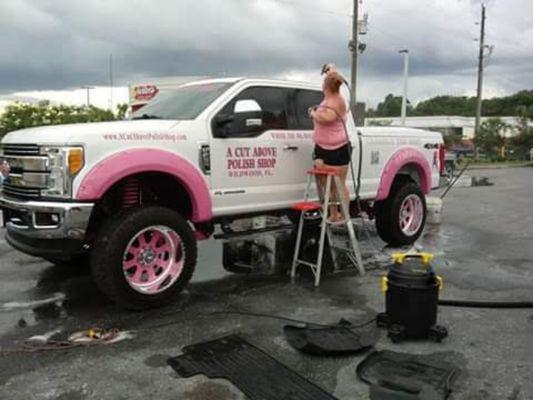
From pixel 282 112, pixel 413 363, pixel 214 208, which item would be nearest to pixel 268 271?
pixel 214 208

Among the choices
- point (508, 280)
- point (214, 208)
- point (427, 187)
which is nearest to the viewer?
point (214, 208)

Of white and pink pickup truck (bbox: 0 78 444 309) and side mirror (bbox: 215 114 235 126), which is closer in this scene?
white and pink pickup truck (bbox: 0 78 444 309)

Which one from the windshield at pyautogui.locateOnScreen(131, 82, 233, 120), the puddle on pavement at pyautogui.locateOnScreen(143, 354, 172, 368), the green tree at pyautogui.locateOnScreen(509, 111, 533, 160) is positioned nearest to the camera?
the puddle on pavement at pyautogui.locateOnScreen(143, 354, 172, 368)

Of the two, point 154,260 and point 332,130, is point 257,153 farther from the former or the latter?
point 154,260

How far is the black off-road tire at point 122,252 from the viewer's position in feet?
16.4

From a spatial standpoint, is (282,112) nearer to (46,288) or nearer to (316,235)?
(316,235)

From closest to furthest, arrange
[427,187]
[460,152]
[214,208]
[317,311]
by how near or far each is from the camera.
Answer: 1. [317,311]
2. [214,208]
3. [427,187]
4. [460,152]

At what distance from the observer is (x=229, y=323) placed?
→ 500cm

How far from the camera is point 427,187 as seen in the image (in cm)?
872

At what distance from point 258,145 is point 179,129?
1006 millimetres

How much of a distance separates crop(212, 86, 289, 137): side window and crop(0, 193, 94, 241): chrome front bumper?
157cm

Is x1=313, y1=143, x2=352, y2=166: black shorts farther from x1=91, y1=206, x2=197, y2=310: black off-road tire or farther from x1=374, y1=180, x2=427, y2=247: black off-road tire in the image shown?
x1=91, y1=206, x2=197, y2=310: black off-road tire

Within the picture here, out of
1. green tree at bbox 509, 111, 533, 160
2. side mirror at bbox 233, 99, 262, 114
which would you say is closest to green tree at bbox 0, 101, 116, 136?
green tree at bbox 509, 111, 533, 160

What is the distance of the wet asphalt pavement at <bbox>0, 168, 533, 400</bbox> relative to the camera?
378cm
